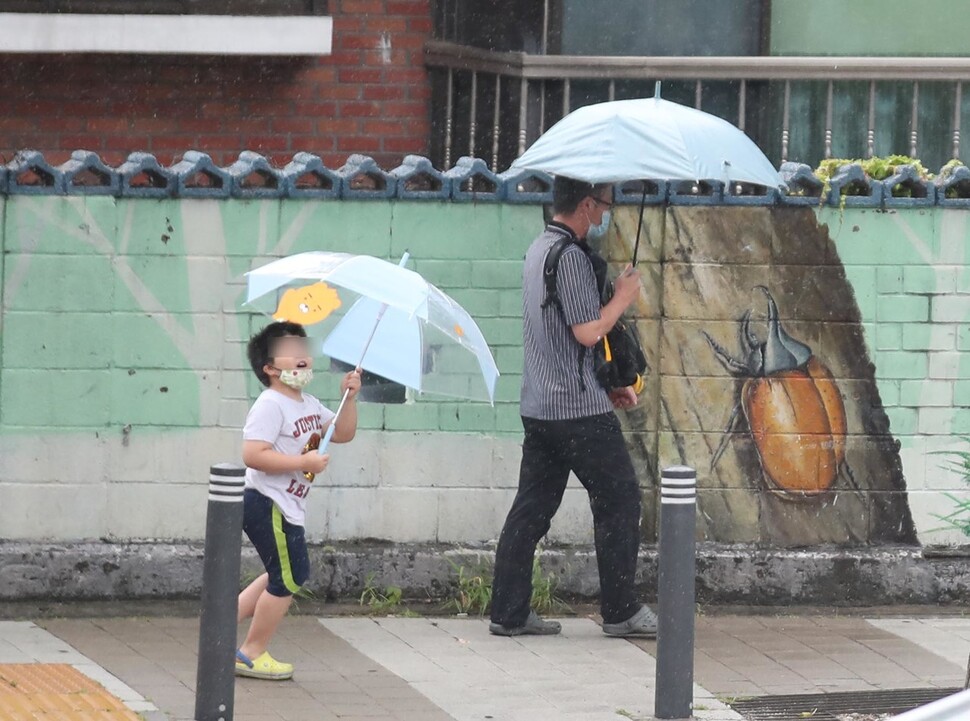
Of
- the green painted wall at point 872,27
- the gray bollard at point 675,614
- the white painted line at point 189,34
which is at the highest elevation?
the green painted wall at point 872,27

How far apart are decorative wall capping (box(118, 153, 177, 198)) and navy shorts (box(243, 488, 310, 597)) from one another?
1870mm

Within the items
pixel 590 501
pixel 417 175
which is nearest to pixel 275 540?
pixel 590 501

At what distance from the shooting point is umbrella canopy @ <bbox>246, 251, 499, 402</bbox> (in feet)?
19.1

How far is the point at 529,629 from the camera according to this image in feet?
23.8

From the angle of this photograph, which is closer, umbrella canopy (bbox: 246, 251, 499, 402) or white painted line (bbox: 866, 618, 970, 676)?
umbrella canopy (bbox: 246, 251, 499, 402)

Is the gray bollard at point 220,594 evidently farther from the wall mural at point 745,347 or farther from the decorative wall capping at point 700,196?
the decorative wall capping at point 700,196

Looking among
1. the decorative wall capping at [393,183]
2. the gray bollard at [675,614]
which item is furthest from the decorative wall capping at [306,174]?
the gray bollard at [675,614]

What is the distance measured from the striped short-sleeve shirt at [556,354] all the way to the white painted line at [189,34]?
276 cm

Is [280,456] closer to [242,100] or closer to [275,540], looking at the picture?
[275,540]

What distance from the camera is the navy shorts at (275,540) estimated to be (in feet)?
20.3

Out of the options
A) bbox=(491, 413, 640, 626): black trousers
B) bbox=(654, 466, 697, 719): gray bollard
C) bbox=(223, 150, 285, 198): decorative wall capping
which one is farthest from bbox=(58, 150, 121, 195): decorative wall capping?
bbox=(654, 466, 697, 719): gray bollard

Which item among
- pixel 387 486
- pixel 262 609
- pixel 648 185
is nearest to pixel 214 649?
pixel 262 609

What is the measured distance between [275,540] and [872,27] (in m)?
5.63

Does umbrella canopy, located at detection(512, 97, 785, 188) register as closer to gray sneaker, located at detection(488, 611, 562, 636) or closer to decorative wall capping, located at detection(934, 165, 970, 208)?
decorative wall capping, located at detection(934, 165, 970, 208)
